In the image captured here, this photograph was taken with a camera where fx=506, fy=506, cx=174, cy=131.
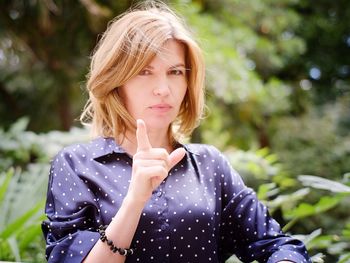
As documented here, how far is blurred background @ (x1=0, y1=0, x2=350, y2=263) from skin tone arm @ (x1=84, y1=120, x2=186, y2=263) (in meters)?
1.28

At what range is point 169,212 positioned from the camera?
51.8 inches

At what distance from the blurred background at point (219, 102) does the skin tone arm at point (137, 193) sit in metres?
1.28

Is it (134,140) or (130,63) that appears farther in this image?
(134,140)

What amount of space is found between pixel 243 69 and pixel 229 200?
3072mm

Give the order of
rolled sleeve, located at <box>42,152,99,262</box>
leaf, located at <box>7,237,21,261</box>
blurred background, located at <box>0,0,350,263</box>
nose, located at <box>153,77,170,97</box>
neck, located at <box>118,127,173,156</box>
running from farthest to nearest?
blurred background, located at <box>0,0,350,263</box> < leaf, located at <box>7,237,21,261</box> < neck, located at <box>118,127,173,156</box> < nose, located at <box>153,77,170,97</box> < rolled sleeve, located at <box>42,152,99,262</box>

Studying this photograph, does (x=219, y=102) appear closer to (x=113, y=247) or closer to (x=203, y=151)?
(x=203, y=151)

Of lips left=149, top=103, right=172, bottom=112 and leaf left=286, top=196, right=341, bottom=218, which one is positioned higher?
lips left=149, top=103, right=172, bottom=112

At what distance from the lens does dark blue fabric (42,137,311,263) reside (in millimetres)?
1289

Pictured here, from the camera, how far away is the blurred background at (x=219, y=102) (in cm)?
394

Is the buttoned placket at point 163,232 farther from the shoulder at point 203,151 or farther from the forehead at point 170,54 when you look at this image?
the forehead at point 170,54

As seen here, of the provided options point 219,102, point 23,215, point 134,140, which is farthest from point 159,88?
point 219,102

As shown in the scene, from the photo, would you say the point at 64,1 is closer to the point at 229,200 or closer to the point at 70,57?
the point at 70,57

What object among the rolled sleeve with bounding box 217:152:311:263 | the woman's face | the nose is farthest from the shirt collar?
the rolled sleeve with bounding box 217:152:311:263

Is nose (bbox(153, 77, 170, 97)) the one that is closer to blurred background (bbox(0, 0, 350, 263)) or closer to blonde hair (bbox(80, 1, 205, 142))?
blonde hair (bbox(80, 1, 205, 142))
